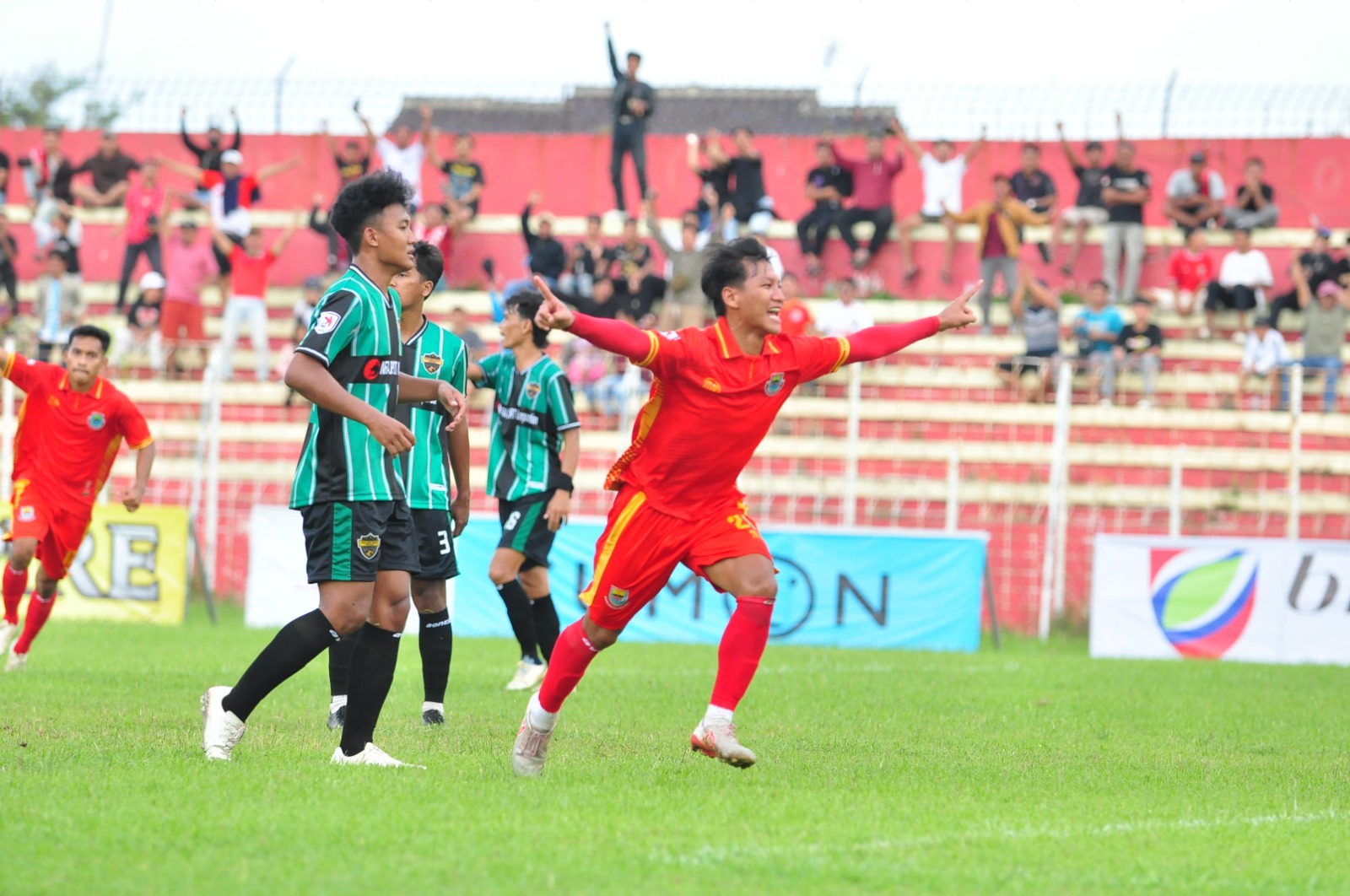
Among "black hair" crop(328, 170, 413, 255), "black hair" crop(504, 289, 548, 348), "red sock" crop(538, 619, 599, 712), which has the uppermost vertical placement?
"black hair" crop(328, 170, 413, 255)

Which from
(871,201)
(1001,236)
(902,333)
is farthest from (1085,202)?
(902,333)

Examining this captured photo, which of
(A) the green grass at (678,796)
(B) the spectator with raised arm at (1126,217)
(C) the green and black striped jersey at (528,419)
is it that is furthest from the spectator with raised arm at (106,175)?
(C) the green and black striped jersey at (528,419)

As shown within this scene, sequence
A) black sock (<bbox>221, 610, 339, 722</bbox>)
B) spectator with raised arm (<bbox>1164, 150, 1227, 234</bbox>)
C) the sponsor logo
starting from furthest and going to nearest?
spectator with raised arm (<bbox>1164, 150, 1227, 234</bbox>)
the sponsor logo
black sock (<bbox>221, 610, 339, 722</bbox>)

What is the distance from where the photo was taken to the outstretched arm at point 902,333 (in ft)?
22.8

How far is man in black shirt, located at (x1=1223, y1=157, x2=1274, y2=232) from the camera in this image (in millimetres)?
22266

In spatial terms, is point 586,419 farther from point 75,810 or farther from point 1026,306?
point 75,810

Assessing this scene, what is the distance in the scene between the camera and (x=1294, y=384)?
17422 millimetres

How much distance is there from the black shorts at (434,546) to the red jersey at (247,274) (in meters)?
14.3

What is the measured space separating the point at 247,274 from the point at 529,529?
12889mm

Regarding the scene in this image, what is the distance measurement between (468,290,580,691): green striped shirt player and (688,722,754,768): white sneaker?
151 inches

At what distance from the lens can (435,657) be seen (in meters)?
8.48

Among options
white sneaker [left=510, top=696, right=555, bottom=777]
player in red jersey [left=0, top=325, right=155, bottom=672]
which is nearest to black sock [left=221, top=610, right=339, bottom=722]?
white sneaker [left=510, top=696, right=555, bottom=777]

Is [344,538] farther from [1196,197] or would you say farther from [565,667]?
[1196,197]

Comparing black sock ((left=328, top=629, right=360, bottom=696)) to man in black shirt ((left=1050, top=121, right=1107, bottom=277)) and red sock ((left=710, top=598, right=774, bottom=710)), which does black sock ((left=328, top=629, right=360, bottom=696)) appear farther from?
man in black shirt ((left=1050, top=121, right=1107, bottom=277))
